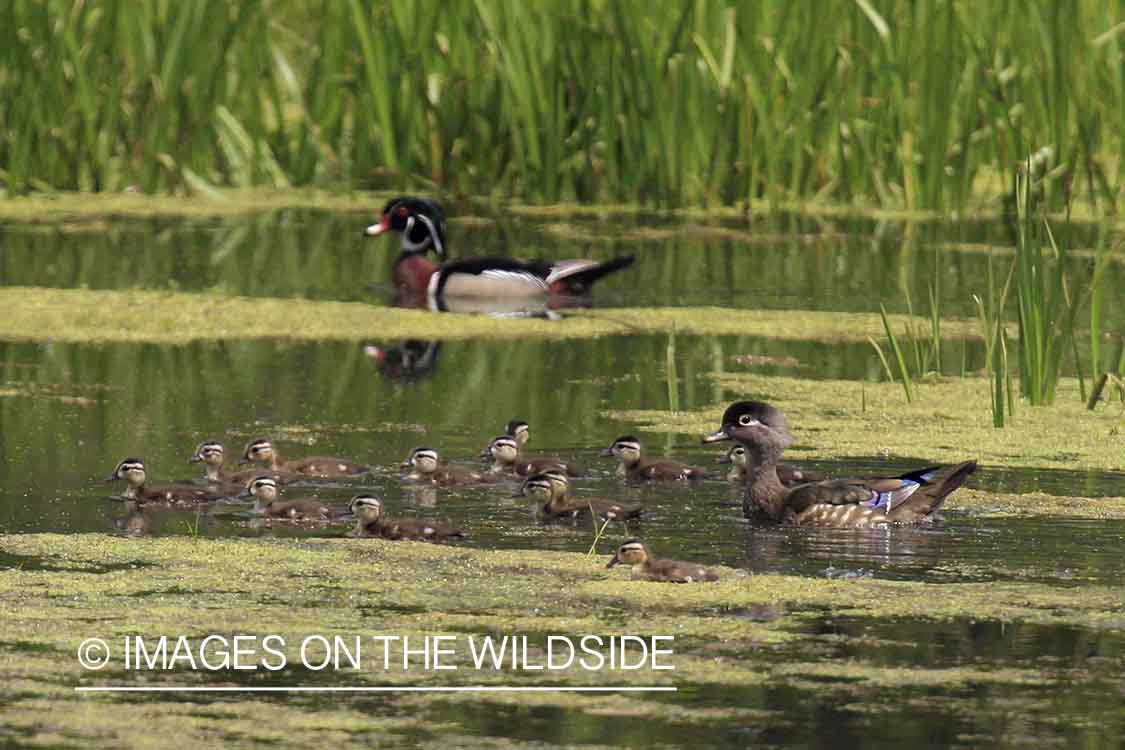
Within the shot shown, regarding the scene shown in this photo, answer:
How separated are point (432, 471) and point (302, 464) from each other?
1.75 ft

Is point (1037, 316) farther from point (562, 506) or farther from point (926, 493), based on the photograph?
point (562, 506)

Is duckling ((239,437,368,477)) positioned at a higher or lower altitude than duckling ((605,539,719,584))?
higher

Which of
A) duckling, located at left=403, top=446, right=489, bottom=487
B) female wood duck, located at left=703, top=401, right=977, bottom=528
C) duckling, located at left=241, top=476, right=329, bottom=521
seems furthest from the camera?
duckling, located at left=403, top=446, right=489, bottom=487

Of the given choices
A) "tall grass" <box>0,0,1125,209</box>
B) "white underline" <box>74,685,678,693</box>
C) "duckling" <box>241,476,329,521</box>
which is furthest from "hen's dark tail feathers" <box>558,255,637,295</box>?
"white underline" <box>74,685,678,693</box>

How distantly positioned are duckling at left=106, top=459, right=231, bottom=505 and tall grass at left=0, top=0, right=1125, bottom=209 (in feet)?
28.9

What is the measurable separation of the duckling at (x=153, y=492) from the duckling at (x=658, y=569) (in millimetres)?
1982

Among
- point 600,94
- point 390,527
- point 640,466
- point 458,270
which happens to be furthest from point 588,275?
point 390,527

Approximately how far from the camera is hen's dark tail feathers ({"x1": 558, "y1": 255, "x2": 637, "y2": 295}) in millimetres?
16094

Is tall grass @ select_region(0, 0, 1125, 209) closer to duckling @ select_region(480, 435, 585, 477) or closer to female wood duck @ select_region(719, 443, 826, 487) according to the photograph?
female wood duck @ select_region(719, 443, 826, 487)

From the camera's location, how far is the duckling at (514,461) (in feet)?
32.9

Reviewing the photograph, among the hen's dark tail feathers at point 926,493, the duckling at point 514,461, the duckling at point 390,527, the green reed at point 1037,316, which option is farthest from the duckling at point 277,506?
the green reed at point 1037,316

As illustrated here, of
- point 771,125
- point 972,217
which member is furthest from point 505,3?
point 972,217

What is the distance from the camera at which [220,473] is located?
10039 mm

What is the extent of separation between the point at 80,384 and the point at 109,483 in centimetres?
259
